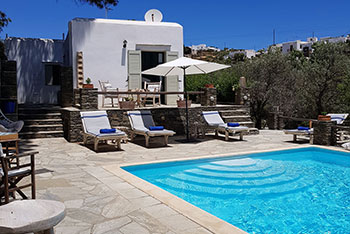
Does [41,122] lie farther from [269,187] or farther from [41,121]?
[269,187]

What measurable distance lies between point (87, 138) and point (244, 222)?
21.6 ft

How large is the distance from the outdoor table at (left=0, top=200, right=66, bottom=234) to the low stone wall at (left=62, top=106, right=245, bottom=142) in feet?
26.2

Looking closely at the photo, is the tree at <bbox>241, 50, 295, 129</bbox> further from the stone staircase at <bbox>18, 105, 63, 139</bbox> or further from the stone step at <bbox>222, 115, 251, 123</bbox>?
the stone staircase at <bbox>18, 105, 63, 139</bbox>

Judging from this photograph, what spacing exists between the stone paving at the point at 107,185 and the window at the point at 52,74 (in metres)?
6.82

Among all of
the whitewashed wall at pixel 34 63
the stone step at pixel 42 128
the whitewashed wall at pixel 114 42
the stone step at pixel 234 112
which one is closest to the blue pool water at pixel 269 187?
the stone step at pixel 234 112

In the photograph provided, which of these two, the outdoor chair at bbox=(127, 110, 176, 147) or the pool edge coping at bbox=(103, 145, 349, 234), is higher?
the outdoor chair at bbox=(127, 110, 176, 147)

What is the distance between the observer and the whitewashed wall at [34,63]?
16.0 m

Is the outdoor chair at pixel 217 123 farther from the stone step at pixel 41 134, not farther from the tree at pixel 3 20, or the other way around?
the tree at pixel 3 20

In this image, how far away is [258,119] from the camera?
1830 cm

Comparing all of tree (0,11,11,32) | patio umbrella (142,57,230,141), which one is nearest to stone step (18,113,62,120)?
patio umbrella (142,57,230,141)

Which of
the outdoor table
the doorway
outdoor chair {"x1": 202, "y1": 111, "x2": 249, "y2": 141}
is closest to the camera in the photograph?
the outdoor table

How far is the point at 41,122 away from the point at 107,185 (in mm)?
6634

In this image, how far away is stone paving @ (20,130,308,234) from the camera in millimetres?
3772

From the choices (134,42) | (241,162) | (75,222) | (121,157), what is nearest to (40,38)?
(134,42)
